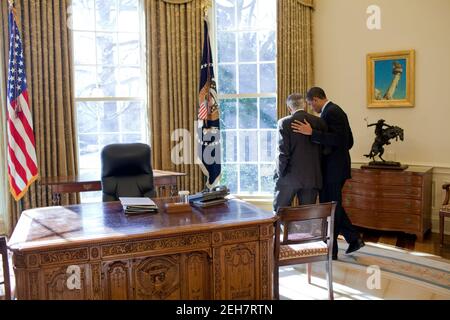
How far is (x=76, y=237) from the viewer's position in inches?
91.7

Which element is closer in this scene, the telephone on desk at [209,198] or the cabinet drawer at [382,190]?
the telephone on desk at [209,198]

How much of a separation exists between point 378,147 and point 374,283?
72.6 inches

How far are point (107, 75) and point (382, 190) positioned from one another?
137 inches

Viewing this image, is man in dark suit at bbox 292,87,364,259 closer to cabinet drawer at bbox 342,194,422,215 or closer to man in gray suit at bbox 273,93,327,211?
man in gray suit at bbox 273,93,327,211

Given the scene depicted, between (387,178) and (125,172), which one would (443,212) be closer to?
(387,178)

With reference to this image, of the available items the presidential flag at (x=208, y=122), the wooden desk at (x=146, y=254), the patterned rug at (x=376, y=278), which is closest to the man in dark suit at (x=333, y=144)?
the patterned rug at (x=376, y=278)

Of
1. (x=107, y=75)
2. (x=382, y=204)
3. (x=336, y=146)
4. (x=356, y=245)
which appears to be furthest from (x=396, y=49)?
(x=107, y=75)

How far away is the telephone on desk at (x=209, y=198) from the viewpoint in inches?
120

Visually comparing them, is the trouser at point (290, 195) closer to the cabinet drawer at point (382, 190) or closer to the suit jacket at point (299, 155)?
the suit jacket at point (299, 155)

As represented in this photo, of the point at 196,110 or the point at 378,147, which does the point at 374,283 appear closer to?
the point at 378,147

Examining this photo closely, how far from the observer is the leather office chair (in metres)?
3.56

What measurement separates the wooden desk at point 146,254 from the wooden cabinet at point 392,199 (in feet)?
7.86
